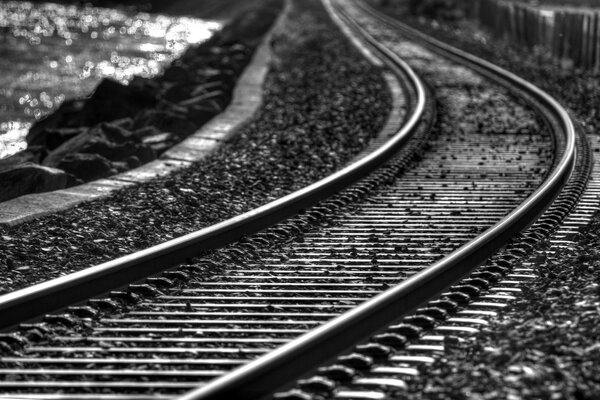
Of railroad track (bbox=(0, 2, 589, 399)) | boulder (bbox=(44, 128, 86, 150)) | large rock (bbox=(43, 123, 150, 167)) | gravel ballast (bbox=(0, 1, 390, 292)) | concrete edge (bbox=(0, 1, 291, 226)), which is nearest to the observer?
railroad track (bbox=(0, 2, 589, 399))

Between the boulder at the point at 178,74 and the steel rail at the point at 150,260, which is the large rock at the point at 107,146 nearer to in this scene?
the steel rail at the point at 150,260

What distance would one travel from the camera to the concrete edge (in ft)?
28.5

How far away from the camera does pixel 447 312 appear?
19.3 ft

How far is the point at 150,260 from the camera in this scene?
260 inches

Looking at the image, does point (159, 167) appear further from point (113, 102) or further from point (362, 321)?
point (113, 102)

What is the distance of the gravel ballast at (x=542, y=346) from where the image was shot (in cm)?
464

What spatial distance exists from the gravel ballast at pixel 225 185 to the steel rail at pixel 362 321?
2.25 metres

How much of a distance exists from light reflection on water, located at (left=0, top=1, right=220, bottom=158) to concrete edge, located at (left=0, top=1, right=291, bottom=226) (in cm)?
441

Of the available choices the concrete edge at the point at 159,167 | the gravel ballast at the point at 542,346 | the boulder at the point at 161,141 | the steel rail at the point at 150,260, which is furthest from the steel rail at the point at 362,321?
the boulder at the point at 161,141

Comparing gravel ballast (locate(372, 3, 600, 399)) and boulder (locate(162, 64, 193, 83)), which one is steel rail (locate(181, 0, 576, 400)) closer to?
gravel ballast (locate(372, 3, 600, 399))

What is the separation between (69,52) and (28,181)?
1333 inches

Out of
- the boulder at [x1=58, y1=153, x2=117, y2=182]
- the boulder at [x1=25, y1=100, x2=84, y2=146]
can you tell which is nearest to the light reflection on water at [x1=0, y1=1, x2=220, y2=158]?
the boulder at [x1=25, y1=100, x2=84, y2=146]

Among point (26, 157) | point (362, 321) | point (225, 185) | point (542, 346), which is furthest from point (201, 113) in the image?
point (542, 346)

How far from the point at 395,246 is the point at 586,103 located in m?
9.65
